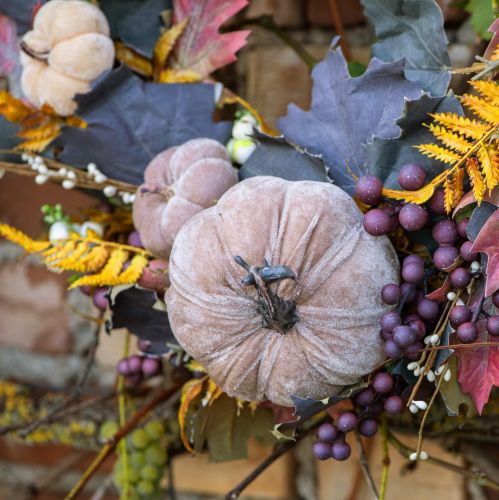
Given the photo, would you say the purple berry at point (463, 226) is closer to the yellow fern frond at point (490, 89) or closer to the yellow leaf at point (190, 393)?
the yellow fern frond at point (490, 89)

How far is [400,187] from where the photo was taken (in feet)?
1.47

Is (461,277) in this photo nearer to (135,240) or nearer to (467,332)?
(467,332)

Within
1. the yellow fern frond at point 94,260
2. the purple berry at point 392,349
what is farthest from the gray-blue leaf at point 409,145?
the yellow fern frond at point 94,260

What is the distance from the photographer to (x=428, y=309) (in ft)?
1.38

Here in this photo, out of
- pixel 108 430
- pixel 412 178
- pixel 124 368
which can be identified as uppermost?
pixel 412 178

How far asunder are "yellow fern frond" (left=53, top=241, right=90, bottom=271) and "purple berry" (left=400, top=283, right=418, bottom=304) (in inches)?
9.0

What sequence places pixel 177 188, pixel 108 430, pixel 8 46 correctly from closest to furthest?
pixel 177 188 < pixel 8 46 < pixel 108 430

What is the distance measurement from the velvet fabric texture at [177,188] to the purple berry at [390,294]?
0.13m

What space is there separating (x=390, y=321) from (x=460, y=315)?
0.04m

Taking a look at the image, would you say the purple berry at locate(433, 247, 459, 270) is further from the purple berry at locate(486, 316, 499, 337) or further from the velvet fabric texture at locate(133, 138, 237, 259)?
the velvet fabric texture at locate(133, 138, 237, 259)

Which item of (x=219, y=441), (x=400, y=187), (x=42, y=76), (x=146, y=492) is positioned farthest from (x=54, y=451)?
(x=400, y=187)

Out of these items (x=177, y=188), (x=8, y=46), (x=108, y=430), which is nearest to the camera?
(x=177, y=188)

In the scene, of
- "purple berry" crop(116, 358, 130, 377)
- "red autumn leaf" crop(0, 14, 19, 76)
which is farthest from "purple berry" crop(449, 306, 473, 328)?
"red autumn leaf" crop(0, 14, 19, 76)

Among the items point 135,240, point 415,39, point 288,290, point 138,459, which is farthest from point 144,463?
point 415,39
